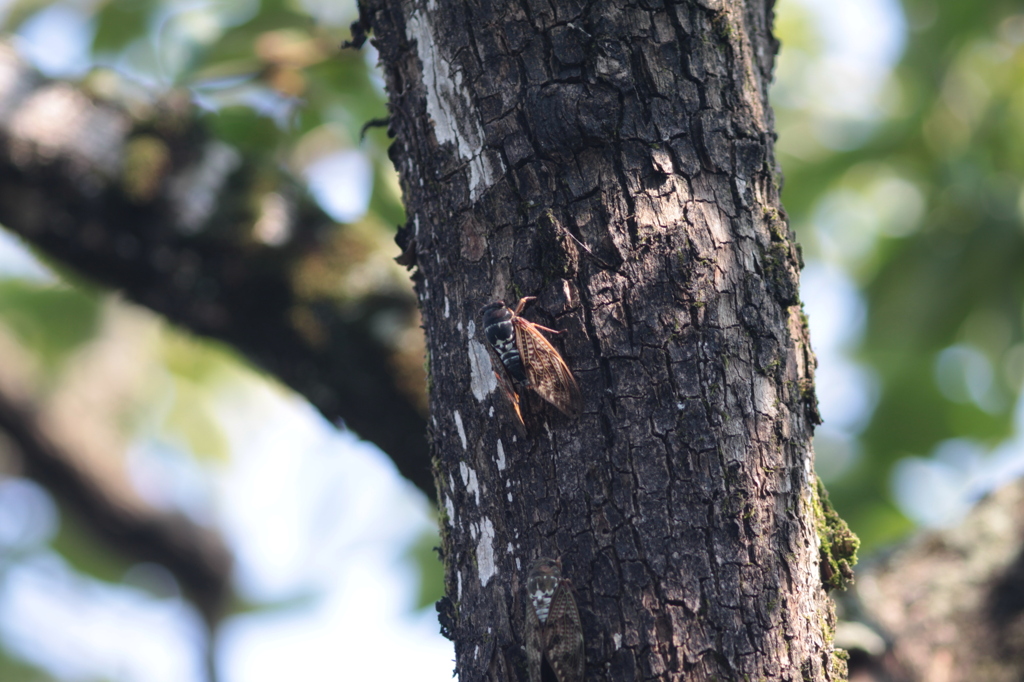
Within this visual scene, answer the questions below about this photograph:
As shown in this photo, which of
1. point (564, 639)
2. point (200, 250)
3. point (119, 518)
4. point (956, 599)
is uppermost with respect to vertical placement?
point (119, 518)

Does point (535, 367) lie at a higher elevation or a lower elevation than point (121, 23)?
lower

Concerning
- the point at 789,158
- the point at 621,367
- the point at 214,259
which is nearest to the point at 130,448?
the point at 214,259

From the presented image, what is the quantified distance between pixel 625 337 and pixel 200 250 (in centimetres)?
191

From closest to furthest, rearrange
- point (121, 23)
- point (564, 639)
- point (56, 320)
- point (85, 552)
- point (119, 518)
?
point (564, 639), point (121, 23), point (56, 320), point (119, 518), point (85, 552)

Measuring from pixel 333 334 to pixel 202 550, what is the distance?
392 cm

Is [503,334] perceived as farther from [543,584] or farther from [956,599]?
[956,599]

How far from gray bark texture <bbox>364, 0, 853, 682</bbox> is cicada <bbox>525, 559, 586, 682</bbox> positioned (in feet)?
0.08

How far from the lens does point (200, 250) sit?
2.67m

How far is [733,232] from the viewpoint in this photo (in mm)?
→ 1393

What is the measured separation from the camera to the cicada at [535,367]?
4.28ft

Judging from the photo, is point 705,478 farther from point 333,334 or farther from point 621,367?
point 333,334

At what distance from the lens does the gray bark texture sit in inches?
48.9

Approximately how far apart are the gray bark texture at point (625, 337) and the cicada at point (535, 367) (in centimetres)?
2

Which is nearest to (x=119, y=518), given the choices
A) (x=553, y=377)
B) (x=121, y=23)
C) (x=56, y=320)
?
Answer: (x=56, y=320)
